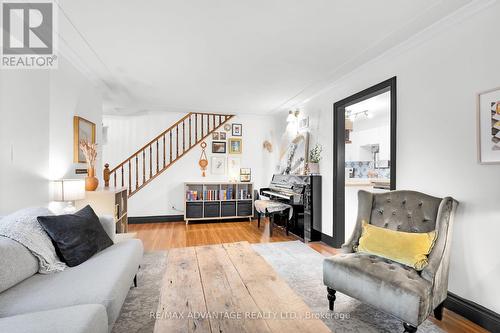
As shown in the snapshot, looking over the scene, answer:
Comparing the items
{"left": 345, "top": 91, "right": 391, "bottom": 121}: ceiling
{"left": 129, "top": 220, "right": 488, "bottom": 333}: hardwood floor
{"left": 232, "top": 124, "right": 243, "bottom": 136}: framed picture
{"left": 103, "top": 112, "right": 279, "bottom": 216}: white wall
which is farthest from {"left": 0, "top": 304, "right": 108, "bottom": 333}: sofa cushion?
{"left": 232, "top": 124, "right": 243, "bottom": 136}: framed picture

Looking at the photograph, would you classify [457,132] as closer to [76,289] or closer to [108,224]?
[76,289]

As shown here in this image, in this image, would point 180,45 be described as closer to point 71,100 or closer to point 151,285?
point 71,100

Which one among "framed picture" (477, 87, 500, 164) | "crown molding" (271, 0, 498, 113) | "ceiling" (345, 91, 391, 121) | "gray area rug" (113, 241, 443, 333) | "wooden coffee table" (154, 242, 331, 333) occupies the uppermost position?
"crown molding" (271, 0, 498, 113)

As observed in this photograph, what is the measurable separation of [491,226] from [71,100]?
174 inches

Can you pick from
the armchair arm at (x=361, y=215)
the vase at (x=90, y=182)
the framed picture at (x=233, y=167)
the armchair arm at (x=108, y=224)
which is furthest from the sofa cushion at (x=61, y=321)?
the framed picture at (x=233, y=167)

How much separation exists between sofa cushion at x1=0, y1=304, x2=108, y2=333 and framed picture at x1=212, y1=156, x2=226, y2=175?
4.59 meters

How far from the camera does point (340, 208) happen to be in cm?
364

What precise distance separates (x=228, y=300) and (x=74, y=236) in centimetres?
134

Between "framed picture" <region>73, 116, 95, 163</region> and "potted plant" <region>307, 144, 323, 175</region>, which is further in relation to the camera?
"potted plant" <region>307, 144, 323, 175</region>

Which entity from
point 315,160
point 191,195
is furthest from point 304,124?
point 191,195

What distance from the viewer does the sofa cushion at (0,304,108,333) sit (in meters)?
1.07

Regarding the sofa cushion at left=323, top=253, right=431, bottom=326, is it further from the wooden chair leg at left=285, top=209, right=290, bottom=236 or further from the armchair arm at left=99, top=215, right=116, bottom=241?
the wooden chair leg at left=285, top=209, right=290, bottom=236

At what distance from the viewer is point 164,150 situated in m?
5.59

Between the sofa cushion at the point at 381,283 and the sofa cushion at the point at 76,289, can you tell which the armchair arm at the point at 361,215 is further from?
the sofa cushion at the point at 76,289
